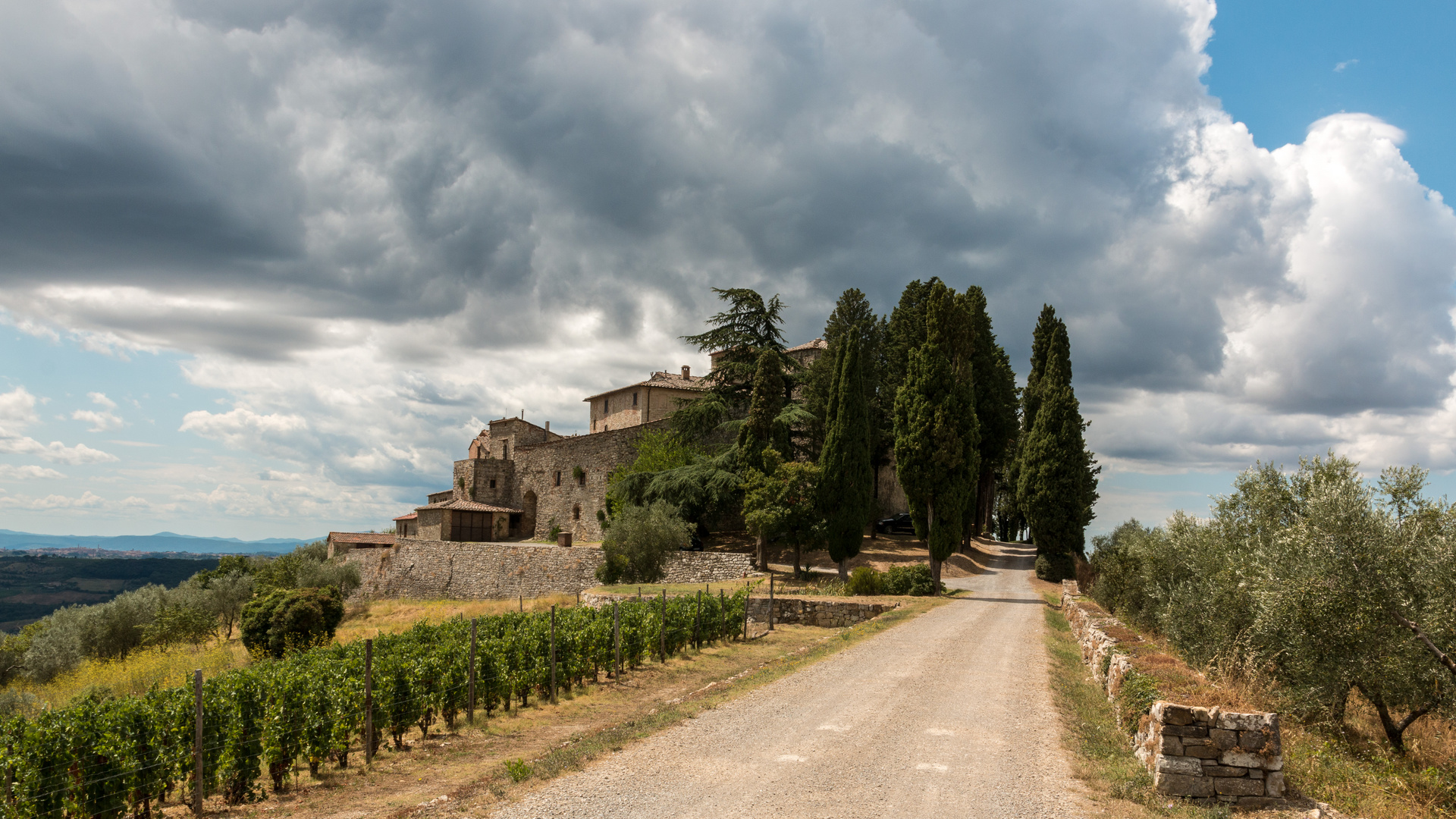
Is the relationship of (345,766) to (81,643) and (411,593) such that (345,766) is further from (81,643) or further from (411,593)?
(411,593)

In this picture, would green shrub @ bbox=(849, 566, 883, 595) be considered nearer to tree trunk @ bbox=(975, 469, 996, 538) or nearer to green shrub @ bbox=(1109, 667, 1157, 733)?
green shrub @ bbox=(1109, 667, 1157, 733)

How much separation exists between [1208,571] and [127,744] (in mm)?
16311

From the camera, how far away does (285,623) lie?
25234mm

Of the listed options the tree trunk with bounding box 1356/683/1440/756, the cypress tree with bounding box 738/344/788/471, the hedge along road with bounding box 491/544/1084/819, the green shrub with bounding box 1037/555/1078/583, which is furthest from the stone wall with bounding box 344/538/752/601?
the tree trunk with bounding box 1356/683/1440/756

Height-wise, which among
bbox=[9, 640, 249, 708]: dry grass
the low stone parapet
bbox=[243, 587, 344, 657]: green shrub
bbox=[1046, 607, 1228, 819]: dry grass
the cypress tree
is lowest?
bbox=[9, 640, 249, 708]: dry grass

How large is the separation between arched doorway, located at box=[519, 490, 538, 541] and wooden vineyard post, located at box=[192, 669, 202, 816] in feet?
142

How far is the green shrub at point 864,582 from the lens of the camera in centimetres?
2662

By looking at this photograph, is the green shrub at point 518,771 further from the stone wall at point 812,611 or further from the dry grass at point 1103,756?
the stone wall at point 812,611

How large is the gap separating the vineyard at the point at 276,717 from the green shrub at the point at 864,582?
13709 millimetres

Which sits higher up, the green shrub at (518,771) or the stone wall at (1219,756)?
the stone wall at (1219,756)

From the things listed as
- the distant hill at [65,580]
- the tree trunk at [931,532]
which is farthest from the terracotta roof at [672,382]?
the distant hill at [65,580]

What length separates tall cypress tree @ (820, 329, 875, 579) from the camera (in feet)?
101

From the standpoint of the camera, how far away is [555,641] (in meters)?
13.8

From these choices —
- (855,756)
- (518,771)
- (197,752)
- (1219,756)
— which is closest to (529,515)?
(197,752)
